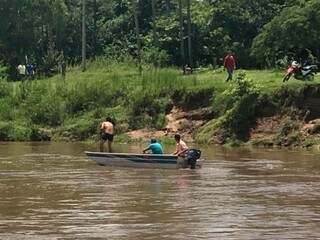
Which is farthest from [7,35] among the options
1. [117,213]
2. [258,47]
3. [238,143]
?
[117,213]

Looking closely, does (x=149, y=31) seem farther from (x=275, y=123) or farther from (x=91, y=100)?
(x=275, y=123)

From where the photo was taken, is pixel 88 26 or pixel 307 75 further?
pixel 88 26

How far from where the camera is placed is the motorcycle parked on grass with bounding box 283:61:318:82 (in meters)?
36.2

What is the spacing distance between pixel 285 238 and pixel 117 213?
4050 mm

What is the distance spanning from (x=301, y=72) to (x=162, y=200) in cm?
2044

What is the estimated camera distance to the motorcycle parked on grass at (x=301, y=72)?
119ft

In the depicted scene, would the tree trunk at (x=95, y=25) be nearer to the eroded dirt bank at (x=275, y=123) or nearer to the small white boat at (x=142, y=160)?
the eroded dirt bank at (x=275, y=123)

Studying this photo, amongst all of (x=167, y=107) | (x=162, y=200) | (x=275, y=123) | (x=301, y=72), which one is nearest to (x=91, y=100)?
(x=167, y=107)

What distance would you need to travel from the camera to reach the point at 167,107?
39.8m

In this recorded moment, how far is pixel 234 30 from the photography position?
2174 inches

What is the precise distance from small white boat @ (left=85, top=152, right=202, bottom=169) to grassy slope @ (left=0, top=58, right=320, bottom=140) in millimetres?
13505

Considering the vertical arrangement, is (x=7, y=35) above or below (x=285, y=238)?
above

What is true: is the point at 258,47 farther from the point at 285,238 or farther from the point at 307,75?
the point at 285,238

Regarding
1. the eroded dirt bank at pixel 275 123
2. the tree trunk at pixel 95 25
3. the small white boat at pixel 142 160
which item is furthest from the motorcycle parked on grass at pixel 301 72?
the tree trunk at pixel 95 25
